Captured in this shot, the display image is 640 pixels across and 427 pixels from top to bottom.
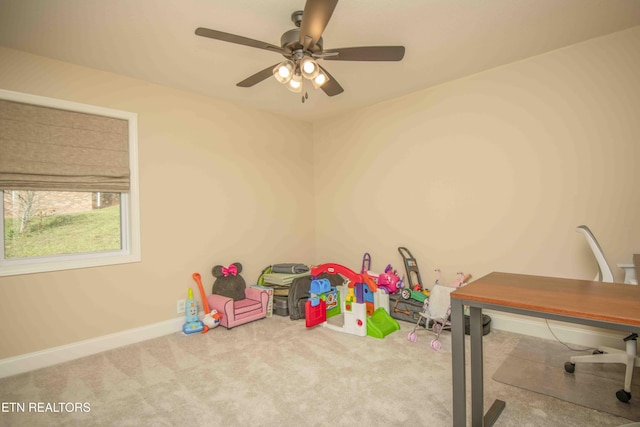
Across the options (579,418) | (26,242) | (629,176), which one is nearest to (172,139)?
(26,242)

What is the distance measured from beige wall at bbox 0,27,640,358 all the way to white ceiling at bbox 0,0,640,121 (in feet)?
0.85

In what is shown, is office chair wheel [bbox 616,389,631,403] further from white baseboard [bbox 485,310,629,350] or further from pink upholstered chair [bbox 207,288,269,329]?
pink upholstered chair [bbox 207,288,269,329]

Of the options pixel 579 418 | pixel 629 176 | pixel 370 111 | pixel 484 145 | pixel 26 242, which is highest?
pixel 370 111

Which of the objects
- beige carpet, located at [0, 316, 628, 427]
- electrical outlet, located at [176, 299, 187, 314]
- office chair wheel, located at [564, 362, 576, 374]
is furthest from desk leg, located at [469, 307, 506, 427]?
electrical outlet, located at [176, 299, 187, 314]

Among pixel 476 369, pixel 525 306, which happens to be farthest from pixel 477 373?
pixel 525 306

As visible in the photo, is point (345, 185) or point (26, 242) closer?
point (26, 242)

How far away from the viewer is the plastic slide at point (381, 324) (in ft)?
9.74

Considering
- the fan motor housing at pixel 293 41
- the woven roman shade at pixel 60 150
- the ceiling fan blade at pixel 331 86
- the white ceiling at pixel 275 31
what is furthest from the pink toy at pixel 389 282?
the woven roman shade at pixel 60 150

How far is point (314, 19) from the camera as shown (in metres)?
1.62

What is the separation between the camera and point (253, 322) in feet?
11.3

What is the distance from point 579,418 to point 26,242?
3.98 metres

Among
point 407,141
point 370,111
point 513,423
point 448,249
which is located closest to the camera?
point 513,423

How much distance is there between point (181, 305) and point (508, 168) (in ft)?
11.4

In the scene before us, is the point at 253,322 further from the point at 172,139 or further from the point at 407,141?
the point at 407,141
